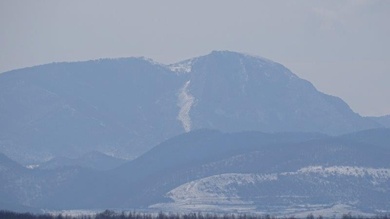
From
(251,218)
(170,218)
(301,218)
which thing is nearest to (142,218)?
(170,218)

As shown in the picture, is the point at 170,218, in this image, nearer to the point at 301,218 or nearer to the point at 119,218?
the point at 119,218

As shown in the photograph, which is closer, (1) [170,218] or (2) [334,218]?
(1) [170,218]

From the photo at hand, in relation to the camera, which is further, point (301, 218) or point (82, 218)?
point (301, 218)

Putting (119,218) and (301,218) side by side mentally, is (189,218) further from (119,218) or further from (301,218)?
(301,218)

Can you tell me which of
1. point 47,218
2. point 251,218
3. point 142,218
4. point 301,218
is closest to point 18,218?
point 47,218

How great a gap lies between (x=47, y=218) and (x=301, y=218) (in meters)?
52.1

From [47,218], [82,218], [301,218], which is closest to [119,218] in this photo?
[47,218]

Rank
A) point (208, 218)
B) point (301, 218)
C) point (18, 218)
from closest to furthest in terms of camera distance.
Answer: 1. point (18, 218)
2. point (208, 218)
3. point (301, 218)

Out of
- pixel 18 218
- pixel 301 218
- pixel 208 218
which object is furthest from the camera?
pixel 301 218

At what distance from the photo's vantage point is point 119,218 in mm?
152375

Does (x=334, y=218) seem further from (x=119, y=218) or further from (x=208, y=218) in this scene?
(x=119, y=218)

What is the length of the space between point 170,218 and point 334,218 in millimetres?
38314

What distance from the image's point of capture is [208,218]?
526 feet

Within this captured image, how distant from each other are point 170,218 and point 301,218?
34984 mm
